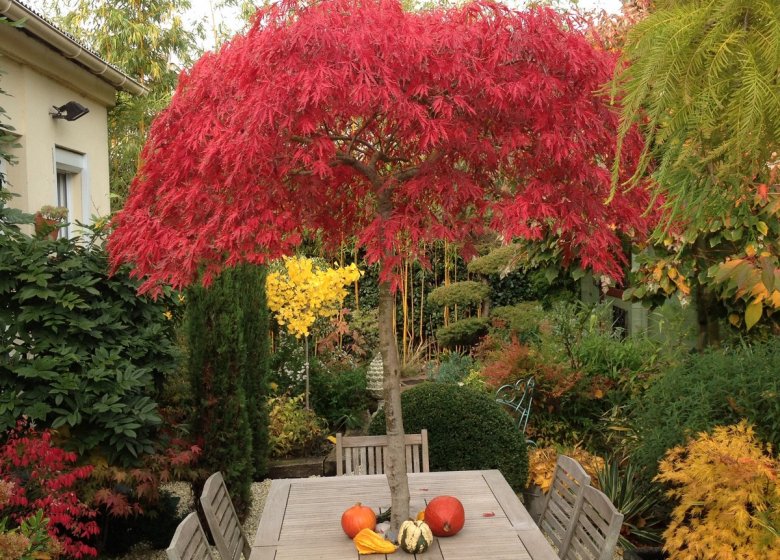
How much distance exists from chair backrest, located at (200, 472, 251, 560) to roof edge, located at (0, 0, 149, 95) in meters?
3.10

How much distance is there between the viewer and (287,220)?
2645mm

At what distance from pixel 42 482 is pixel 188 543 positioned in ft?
4.87

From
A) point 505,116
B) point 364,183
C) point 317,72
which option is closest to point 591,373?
point 364,183

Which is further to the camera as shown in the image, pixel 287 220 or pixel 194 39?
pixel 194 39

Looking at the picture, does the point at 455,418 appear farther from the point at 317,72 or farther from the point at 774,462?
the point at 317,72

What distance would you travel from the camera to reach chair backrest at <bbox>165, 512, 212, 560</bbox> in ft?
7.49

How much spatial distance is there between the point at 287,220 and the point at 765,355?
A: 3.34m

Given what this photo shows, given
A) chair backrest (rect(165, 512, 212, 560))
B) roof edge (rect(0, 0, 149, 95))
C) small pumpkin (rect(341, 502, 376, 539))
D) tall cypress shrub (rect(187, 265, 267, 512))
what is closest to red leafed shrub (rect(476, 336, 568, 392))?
tall cypress shrub (rect(187, 265, 267, 512))

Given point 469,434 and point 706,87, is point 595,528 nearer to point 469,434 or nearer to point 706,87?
point 706,87

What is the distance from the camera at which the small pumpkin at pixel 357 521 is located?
288cm

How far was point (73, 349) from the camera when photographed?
12.7 feet

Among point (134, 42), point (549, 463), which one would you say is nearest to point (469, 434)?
point (549, 463)

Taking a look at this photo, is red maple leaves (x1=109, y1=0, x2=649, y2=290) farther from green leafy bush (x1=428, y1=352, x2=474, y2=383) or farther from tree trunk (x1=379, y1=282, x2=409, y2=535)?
green leafy bush (x1=428, y1=352, x2=474, y2=383)

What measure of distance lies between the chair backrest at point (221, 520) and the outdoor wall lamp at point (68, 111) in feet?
12.9
